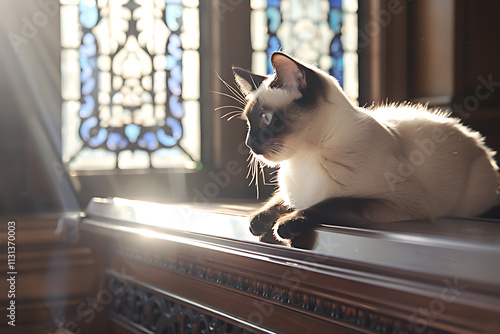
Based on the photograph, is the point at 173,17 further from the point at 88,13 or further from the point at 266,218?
the point at 266,218

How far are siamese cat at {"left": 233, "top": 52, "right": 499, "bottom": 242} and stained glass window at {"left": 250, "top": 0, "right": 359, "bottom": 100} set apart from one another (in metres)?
1.22

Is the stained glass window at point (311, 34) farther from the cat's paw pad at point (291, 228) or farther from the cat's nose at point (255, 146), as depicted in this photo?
the cat's paw pad at point (291, 228)

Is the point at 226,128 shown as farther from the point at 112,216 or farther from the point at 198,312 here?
the point at 198,312

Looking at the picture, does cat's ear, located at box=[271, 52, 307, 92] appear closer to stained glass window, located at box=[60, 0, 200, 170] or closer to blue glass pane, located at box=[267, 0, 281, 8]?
stained glass window, located at box=[60, 0, 200, 170]

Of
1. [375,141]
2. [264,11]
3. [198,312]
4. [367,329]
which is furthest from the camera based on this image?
[264,11]

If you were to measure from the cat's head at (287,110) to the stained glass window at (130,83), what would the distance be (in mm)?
1174

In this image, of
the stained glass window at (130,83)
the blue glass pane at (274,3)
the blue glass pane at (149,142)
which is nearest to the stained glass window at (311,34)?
the blue glass pane at (274,3)

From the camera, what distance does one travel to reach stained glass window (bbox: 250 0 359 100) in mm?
2393

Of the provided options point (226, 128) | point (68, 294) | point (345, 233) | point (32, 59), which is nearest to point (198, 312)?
point (345, 233)

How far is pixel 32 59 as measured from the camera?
200 cm

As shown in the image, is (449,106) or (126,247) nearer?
(126,247)

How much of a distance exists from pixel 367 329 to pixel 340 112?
1.62ft

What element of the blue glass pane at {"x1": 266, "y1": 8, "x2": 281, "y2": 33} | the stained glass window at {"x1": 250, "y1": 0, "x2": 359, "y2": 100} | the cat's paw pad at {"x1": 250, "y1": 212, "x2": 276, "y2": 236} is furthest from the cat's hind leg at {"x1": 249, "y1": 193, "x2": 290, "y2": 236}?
the blue glass pane at {"x1": 266, "y1": 8, "x2": 281, "y2": 33}

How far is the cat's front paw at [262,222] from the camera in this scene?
107 cm
